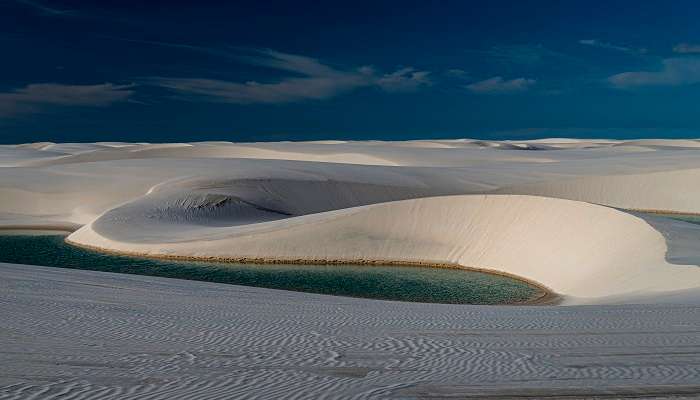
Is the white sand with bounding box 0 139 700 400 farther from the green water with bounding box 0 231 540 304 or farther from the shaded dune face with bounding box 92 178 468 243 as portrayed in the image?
the green water with bounding box 0 231 540 304

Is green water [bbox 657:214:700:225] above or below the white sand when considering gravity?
above

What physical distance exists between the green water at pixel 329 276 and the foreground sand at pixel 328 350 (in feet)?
22.8

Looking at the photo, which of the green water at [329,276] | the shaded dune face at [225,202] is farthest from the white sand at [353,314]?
the green water at [329,276]

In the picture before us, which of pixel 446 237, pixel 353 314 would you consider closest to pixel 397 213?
pixel 446 237

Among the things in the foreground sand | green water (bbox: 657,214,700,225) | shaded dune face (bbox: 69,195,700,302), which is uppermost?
green water (bbox: 657,214,700,225)

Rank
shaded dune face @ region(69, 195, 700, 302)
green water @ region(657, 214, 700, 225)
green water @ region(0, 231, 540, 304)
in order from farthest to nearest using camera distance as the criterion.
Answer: green water @ region(657, 214, 700, 225) < shaded dune face @ region(69, 195, 700, 302) < green water @ region(0, 231, 540, 304)

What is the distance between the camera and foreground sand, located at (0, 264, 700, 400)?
6195mm

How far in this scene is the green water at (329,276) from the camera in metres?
18.9

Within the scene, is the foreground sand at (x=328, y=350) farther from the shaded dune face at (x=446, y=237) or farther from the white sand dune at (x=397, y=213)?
the shaded dune face at (x=446, y=237)

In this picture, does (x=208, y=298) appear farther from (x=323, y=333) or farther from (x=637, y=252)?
(x=637, y=252)

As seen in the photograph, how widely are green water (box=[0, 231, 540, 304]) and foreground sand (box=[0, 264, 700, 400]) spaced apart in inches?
273

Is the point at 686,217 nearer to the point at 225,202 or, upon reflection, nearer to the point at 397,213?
the point at 397,213

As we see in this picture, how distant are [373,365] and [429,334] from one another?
2.03 metres

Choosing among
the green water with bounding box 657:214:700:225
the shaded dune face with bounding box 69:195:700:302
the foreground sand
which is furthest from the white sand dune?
the foreground sand
